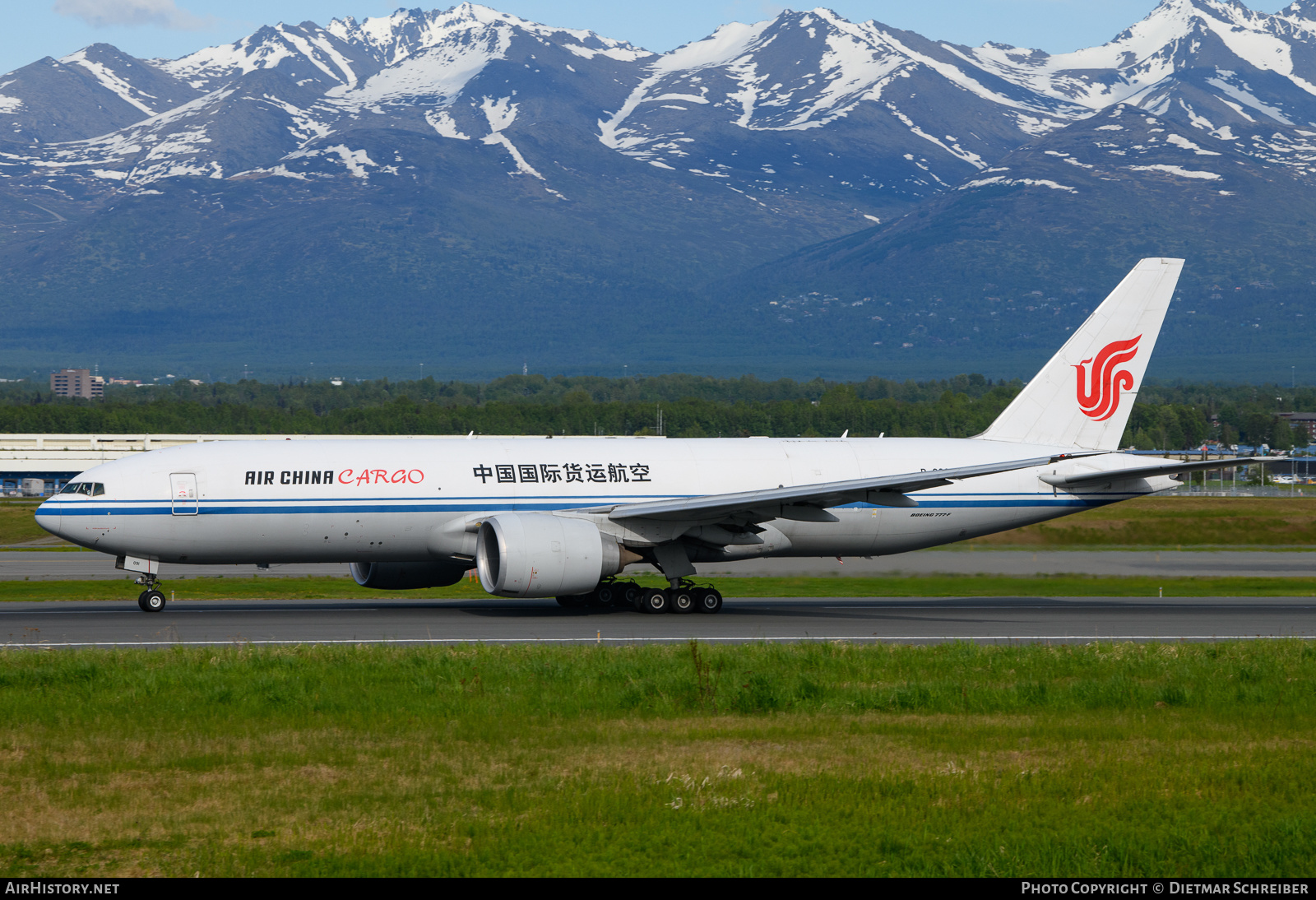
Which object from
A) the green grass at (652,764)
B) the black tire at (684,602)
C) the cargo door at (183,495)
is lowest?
the green grass at (652,764)

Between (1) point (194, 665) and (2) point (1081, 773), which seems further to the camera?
(1) point (194, 665)

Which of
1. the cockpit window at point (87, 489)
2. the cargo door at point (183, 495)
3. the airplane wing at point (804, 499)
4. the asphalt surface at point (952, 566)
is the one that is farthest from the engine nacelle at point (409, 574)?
the asphalt surface at point (952, 566)

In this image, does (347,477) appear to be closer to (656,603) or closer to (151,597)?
(151,597)

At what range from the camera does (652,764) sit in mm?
15219

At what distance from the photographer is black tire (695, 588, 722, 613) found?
3356 cm

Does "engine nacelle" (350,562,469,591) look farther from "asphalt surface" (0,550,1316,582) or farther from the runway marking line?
"asphalt surface" (0,550,1316,582)

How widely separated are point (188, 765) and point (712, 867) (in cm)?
628

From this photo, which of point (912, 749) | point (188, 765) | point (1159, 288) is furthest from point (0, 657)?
point (1159, 288)

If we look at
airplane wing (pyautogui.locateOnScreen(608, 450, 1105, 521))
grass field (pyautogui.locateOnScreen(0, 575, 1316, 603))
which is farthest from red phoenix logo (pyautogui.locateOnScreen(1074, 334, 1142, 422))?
airplane wing (pyautogui.locateOnScreen(608, 450, 1105, 521))

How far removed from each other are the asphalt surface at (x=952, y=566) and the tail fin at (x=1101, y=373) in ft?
15.4

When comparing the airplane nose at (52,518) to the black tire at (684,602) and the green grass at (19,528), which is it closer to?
the black tire at (684,602)

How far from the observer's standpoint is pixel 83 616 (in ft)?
104

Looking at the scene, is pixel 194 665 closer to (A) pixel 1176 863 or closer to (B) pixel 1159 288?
(A) pixel 1176 863

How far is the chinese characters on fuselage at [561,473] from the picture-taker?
33750mm
